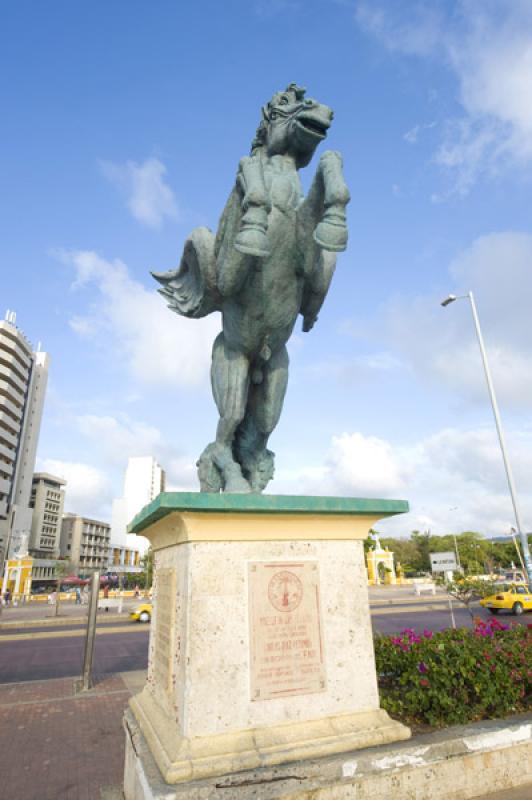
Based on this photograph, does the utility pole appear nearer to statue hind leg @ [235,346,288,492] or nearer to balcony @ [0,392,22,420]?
statue hind leg @ [235,346,288,492]

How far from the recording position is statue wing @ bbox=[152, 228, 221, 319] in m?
3.36

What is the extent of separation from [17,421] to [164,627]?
6056cm

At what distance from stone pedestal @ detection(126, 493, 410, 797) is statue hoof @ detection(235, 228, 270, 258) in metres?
1.32

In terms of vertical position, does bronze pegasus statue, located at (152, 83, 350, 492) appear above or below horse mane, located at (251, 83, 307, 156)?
below

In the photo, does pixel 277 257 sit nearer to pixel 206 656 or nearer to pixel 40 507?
pixel 206 656

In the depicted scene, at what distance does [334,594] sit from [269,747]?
816mm

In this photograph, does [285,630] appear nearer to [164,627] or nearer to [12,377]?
[164,627]

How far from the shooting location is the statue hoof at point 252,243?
2.61 m

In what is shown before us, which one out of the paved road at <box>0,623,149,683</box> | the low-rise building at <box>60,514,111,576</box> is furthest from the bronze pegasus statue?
the low-rise building at <box>60,514,111,576</box>

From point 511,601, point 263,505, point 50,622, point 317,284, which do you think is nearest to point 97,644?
point 50,622

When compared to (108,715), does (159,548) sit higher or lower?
higher

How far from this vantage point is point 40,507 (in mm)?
66812

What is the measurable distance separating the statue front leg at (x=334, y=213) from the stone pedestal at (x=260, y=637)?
1419mm

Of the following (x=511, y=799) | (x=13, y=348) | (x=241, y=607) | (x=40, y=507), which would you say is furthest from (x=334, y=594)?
(x=40, y=507)
